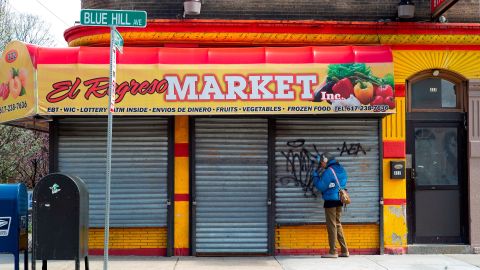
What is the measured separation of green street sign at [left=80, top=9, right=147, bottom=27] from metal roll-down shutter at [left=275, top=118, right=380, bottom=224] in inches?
163

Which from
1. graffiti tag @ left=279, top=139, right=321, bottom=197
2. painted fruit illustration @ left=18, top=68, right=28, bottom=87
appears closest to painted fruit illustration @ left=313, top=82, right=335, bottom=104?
graffiti tag @ left=279, top=139, right=321, bottom=197

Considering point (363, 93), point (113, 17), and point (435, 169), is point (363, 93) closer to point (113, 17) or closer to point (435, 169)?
point (435, 169)

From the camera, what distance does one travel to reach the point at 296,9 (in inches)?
478

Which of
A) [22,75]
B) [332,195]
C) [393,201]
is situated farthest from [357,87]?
[22,75]

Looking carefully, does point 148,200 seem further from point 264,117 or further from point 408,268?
point 408,268

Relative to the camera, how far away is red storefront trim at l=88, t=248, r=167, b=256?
38.0 feet

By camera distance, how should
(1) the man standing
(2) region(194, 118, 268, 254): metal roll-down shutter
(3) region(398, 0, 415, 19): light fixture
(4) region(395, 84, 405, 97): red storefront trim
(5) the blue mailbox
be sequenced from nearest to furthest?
(5) the blue mailbox
(1) the man standing
(2) region(194, 118, 268, 254): metal roll-down shutter
(3) region(398, 0, 415, 19): light fixture
(4) region(395, 84, 405, 97): red storefront trim

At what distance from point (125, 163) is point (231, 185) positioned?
76.5 inches

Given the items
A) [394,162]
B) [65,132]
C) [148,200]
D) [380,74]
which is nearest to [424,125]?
[394,162]

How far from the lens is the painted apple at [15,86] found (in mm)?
11172

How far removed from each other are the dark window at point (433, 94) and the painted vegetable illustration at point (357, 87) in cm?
141

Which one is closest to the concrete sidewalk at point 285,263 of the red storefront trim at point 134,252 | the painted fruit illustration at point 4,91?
the red storefront trim at point 134,252

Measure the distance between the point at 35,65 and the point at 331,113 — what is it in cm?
507

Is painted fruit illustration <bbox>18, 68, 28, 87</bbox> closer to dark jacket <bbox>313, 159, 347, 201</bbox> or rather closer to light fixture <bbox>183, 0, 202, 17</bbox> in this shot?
light fixture <bbox>183, 0, 202, 17</bbox>
